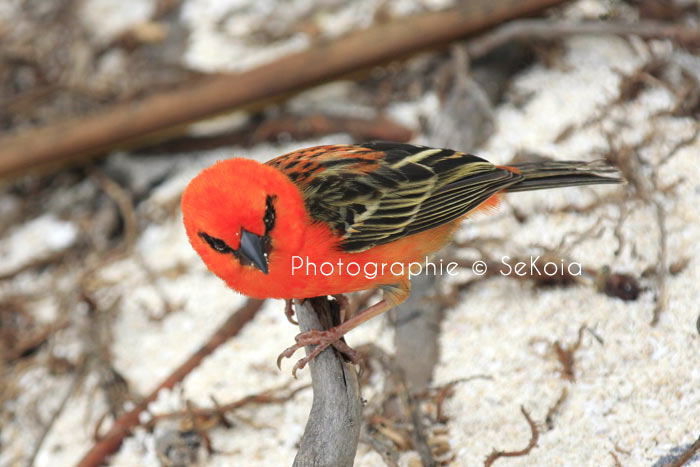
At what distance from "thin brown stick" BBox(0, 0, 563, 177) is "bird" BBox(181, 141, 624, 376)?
1.94m

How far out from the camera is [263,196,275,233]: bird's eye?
2.71 m

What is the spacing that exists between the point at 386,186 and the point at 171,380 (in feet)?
5.02

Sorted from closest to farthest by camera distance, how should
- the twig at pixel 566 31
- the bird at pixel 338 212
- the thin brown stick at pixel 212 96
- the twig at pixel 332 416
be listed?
the twig at pixel 332 416, the bird at pixel 338 212, the twig at pixel 566 31, the thin brown stick at pixel 212 96

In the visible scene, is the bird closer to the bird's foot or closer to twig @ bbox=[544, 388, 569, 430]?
the bird's foot

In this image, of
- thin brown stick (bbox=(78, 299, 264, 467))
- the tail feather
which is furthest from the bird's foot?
the tail feather

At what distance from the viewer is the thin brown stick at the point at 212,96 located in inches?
206

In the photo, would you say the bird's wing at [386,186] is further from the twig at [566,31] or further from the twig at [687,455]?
the twig at [566,31]

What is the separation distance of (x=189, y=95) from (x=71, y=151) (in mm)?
978

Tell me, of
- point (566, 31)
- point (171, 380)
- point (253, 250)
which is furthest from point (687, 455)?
point (566, 31)

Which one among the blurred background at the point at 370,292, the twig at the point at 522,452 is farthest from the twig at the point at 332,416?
the twig at the point at 522,452

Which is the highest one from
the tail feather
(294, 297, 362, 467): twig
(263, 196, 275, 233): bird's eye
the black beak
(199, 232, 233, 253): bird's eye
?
the tail feather

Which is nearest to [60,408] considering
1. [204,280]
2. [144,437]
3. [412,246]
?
[144,437]

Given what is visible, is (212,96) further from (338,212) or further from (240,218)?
(240,218)

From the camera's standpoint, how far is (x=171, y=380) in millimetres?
3791
